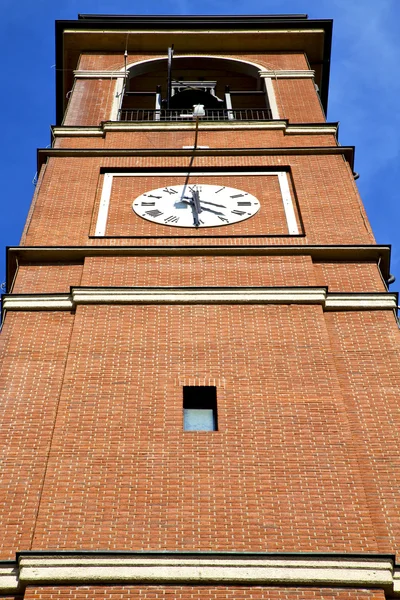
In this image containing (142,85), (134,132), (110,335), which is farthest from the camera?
(142,85)

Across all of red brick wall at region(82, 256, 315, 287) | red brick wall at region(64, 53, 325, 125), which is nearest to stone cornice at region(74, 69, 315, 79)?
red brick wall at region(64, 53, 325, 125)

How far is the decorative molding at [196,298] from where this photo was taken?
1371 cm

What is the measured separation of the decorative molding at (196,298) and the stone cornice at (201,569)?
15.0ft

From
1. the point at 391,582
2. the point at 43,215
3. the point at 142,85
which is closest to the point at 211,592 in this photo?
the point at 391,582

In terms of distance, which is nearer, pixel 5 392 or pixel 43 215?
pixel 5 392

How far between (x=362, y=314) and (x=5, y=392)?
4.67 metres

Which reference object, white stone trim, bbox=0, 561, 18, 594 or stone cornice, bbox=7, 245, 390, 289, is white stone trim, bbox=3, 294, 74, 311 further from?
white stone trim, bbox=0, 561, 18, 594

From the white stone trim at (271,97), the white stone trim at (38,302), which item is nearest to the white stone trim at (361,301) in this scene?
the white stone trim at (38,302)

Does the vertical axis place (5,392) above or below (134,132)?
below

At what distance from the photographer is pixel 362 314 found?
1373 cm

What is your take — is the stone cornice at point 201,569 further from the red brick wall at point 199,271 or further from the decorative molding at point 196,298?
the red brick wall at point 199,271

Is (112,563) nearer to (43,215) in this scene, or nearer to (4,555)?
(4,555)

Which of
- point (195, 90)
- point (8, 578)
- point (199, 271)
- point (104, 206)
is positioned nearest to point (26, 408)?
point (8, 578)

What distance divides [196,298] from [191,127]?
6.45 metres
